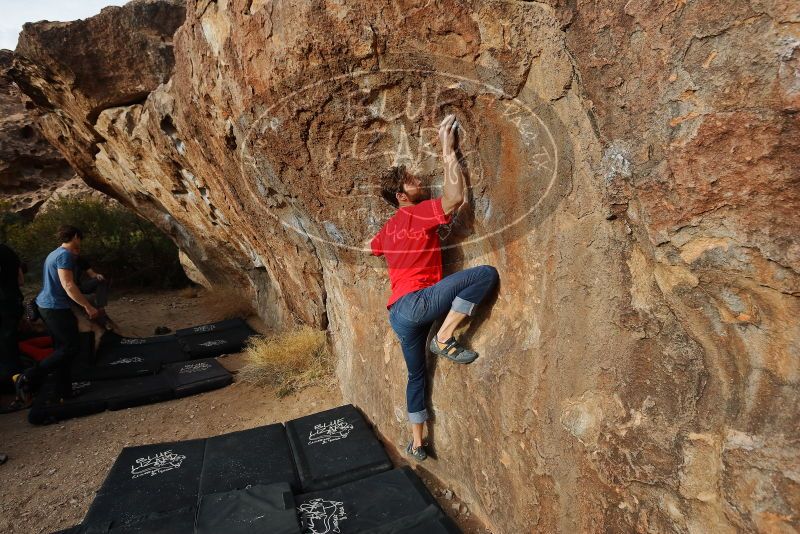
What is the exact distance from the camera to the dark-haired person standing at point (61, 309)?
415 centimetres

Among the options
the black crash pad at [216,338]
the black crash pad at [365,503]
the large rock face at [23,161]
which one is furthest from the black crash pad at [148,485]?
the large rock face at [23,161]

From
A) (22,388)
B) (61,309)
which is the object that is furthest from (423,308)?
(22,388)

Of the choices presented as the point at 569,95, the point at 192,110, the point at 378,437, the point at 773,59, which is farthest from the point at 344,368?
the point at 773,59

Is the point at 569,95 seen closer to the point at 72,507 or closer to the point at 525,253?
the point at 525,253

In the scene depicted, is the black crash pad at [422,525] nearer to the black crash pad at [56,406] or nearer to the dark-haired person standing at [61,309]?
the black crash pad at [56,406]

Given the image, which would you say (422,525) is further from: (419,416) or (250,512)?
(250,512)

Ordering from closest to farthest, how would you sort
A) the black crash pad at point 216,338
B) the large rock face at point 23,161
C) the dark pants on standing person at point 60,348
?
the dark pants on standing person at point 60,348 → the black crash pad at point 216,338 → the large rock face at point 23,161

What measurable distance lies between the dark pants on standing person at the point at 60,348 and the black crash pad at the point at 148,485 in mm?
1663

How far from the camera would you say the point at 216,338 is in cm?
639

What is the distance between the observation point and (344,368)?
4348 mm

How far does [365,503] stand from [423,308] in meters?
1.06

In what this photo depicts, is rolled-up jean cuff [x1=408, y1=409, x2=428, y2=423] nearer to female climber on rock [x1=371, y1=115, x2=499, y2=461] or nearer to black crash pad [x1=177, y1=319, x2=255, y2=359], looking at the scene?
female climber on rock [x1=371, y1=115, x2=499, y2=461]

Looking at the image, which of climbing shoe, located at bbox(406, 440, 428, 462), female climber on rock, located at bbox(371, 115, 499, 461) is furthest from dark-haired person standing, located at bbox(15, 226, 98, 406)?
climbing shoe, located at bbox(406, 440, 428, 462)

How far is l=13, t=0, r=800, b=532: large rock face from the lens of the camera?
54.1 inches
